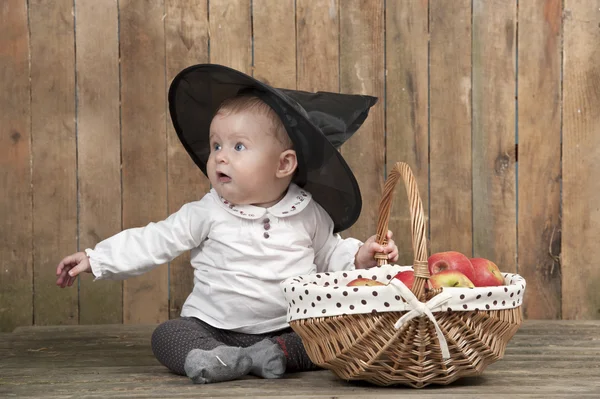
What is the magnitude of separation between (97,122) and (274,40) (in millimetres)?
587

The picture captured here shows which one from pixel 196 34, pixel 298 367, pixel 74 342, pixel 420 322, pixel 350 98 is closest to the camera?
pixel 420 322

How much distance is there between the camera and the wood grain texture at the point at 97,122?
2531 mm

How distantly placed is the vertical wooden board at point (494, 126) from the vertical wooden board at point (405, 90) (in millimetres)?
159

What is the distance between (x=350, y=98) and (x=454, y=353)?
2.27 feet

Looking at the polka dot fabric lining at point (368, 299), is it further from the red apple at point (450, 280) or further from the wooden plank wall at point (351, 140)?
the wooden plank wall at point (351, 140)

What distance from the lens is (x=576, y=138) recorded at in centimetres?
262

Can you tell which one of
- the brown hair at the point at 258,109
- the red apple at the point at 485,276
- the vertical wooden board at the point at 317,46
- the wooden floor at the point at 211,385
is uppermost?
the vertical wooden board at the point at 317,46

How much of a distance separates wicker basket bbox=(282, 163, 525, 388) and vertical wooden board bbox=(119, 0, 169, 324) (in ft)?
3.22

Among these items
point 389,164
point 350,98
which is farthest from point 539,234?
point 350,98

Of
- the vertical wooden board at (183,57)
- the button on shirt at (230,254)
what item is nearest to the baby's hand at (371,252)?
the button on shirt at (230,254)

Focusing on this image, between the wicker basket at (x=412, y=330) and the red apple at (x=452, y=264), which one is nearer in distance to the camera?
the wicker basket at (x=412, y=330)

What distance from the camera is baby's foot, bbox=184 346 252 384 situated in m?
1.71

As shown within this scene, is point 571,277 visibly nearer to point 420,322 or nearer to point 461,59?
point 461,59

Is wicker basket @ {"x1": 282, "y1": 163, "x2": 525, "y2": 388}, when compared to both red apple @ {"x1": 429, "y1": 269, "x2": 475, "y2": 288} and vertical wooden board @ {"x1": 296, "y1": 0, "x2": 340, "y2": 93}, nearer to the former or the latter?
red apple @ {"x1": 429, "y1": 269, "x2": 475, "y2": 288}
